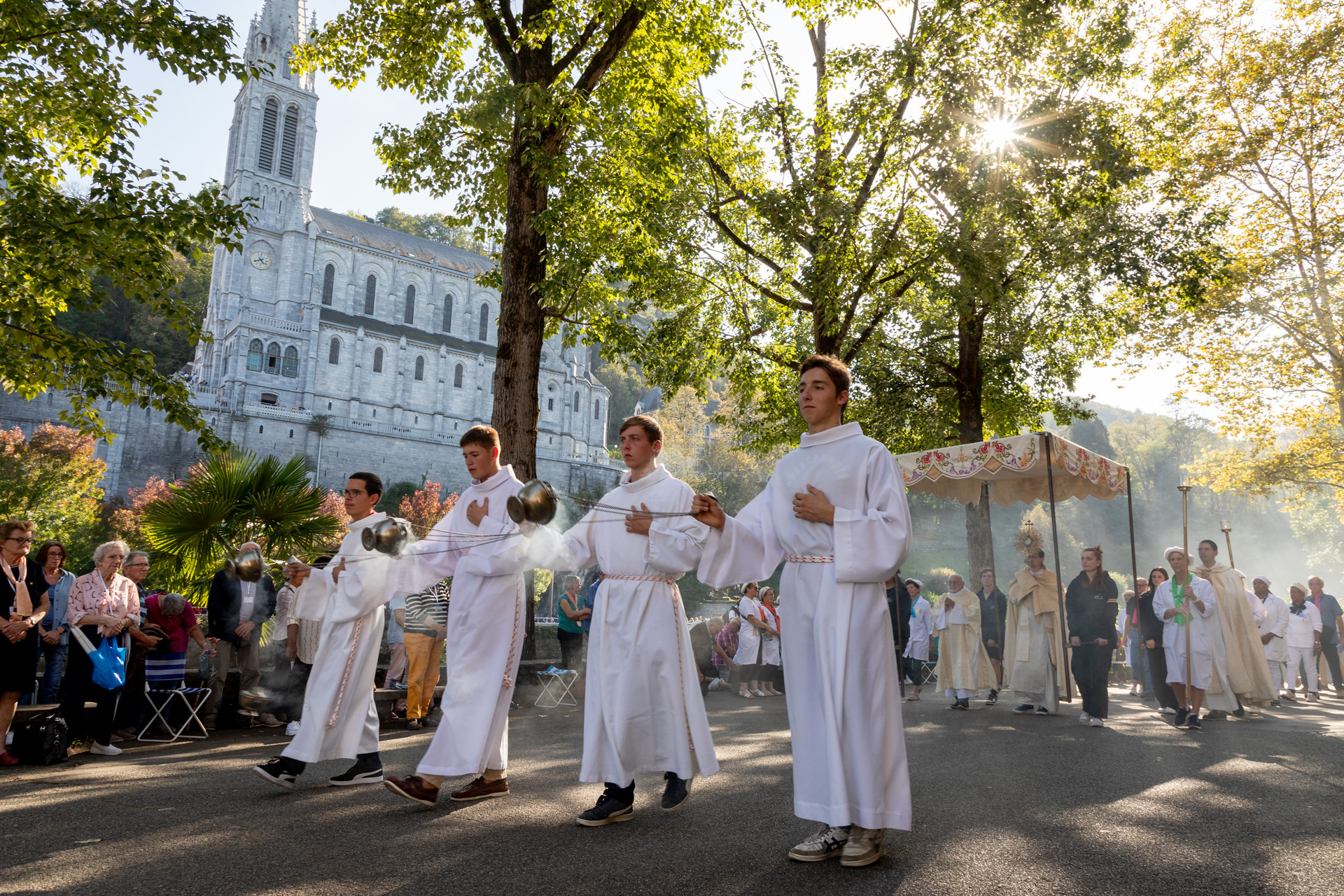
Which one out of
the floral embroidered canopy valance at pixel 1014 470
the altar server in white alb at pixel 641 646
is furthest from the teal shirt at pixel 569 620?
the altar server in white alb at pixel 641 646

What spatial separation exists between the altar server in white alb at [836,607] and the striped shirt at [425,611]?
5568 mm

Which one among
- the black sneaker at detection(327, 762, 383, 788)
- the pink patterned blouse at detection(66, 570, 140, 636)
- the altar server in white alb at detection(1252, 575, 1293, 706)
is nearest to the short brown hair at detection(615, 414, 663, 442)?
the black sneaker at detection(327, 762, 383, 788)

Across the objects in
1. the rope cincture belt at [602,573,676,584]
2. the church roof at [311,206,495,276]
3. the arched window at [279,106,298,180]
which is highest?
the arched window at [279,106,298,180]

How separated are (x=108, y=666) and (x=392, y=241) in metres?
70.6

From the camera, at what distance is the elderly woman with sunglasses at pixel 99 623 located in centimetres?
717

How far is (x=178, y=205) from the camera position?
10383mm

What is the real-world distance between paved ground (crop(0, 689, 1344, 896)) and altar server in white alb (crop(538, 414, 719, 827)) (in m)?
0.30

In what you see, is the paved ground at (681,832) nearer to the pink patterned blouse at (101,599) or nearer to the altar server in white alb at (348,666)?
the altar server in white alb at (348,666)

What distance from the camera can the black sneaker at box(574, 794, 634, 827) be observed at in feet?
14.4

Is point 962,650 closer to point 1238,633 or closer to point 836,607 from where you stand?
point 1238,633

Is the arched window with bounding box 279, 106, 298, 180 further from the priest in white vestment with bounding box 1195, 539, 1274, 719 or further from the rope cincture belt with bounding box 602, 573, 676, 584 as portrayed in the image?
the rope cincture belt with bounding box 602, 573, 676, 584

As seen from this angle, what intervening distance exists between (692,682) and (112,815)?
10.8 feet

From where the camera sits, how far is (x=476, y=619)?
5262 millimetres

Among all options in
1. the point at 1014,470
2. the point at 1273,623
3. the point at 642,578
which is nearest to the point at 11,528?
the point at 642,578
